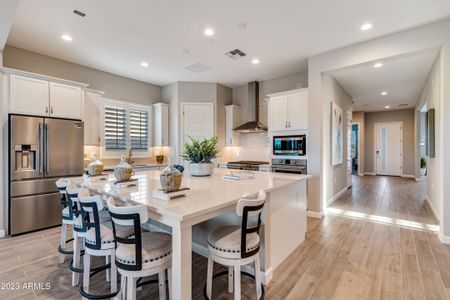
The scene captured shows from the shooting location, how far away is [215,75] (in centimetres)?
525

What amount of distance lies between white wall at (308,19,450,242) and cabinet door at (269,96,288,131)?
0.57m

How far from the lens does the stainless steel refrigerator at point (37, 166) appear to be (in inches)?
129

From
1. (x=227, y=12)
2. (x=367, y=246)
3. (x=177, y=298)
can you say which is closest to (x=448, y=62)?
(x=367, y=246)

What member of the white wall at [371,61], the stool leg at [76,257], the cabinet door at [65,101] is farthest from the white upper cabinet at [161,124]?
the stool leg at [76,257]

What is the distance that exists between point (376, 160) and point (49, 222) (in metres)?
11.3

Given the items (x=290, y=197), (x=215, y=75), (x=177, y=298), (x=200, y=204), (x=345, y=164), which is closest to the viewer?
(x=177, y=298)

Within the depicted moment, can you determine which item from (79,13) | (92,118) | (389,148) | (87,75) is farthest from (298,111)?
(389,148)

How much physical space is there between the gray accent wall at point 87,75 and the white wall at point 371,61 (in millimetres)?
4044

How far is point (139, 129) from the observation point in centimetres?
564

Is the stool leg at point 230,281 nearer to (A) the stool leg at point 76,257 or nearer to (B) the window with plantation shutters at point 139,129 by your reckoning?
(A) the stool leg at point 76,257

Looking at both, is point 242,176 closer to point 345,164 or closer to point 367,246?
point 367,246

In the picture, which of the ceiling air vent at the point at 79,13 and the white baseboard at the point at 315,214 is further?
the white baseboard at the point at 315,214

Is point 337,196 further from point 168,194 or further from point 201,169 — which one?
point 168,194

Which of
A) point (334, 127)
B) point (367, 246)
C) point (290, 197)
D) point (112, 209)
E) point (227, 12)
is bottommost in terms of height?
point (367, 246)
